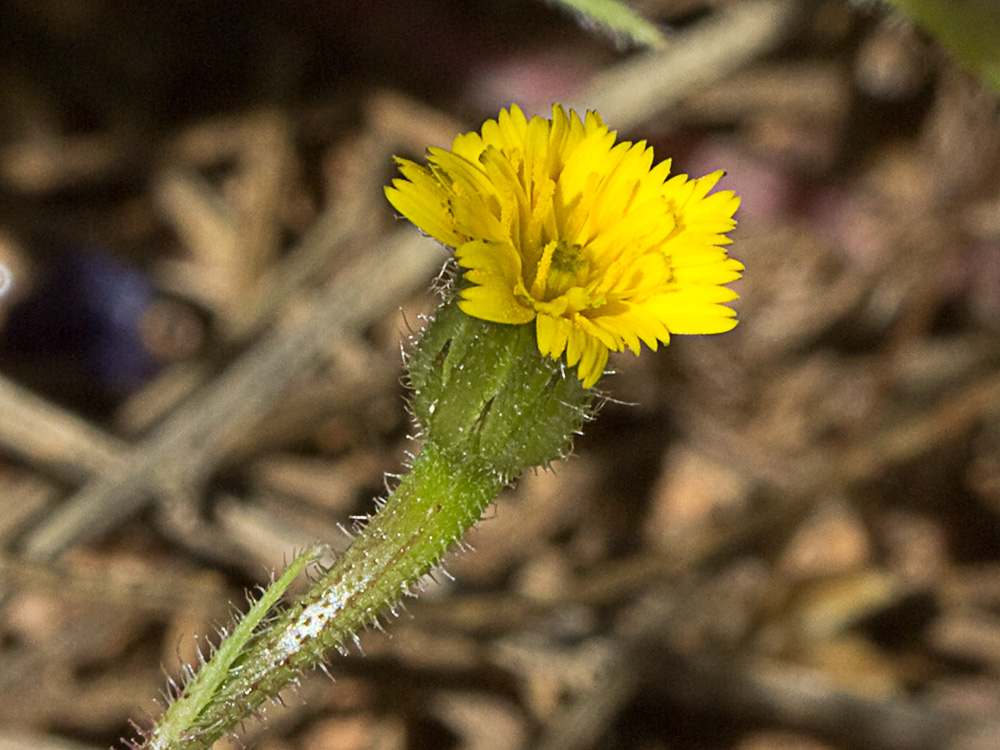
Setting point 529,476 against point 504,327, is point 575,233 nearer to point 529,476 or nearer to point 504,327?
point 504,327

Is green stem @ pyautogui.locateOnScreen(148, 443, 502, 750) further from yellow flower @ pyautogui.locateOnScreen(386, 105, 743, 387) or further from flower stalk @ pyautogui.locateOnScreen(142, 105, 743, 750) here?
A: yellow flower @ pyautogui.locateOnScreen(386, 105, 743, 387)

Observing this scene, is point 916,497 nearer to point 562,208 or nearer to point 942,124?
point 942,124

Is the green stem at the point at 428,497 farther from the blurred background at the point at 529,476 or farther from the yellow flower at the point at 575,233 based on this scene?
the blurred background at the point at 529,476

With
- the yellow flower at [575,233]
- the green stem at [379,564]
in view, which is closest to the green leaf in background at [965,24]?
the yellow flower at [575,233]

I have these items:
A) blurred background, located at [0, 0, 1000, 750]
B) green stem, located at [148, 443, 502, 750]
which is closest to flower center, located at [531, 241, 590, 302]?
green stem, located at [148, 443, 502, 750]

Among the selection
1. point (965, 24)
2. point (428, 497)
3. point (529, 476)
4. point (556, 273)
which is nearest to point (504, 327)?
point (556, 273)

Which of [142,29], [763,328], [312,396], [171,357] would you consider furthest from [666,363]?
[142,29]
